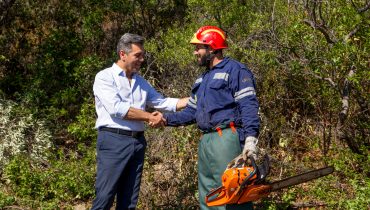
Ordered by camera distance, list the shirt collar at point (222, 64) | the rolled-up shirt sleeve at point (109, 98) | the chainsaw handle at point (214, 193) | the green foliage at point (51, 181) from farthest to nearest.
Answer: the green foliage at point (51, 181), the rolled-up shirt sleeve at point (109, 98), the shirt collar at point (222, 64), the chainsaw handle at point (214, 193)

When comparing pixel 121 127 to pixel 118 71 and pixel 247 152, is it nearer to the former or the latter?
pixel 118 71

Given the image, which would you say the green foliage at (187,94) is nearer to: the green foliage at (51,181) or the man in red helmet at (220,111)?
the green foliage at (51,181)

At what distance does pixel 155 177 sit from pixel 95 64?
2.79m

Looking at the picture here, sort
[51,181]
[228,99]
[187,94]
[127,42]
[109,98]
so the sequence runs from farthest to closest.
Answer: [187,94]
[51,181]
[127,42]
[109,98]
[228,99]

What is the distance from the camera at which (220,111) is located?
17.2 ft

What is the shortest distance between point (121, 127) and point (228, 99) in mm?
1069

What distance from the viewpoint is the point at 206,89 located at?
5316mm

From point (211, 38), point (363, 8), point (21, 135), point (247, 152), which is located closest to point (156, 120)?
point (211, 38)

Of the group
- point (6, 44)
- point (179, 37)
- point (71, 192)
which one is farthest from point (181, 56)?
point (6, 44)

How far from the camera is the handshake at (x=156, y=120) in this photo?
571 cm

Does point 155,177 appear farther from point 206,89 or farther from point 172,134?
point 206,89

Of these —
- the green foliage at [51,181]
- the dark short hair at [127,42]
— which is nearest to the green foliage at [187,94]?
the green foliage at [51,181]

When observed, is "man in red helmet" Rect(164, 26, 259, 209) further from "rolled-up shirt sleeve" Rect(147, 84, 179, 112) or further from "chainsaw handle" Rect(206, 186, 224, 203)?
"rolled-up shirt sleeve" Rect(147, 84, 179, 112)

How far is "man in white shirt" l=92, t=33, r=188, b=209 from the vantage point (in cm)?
555
